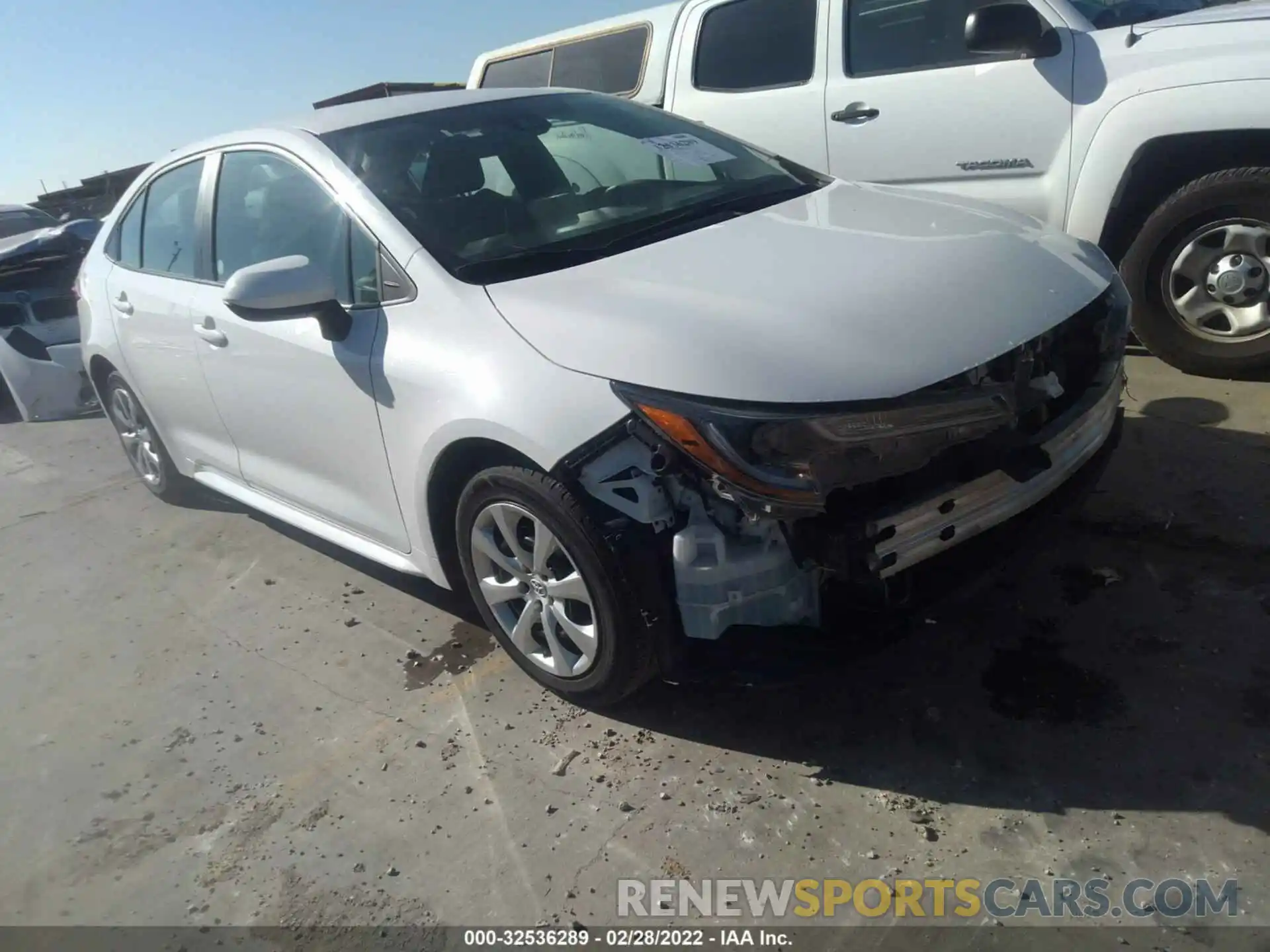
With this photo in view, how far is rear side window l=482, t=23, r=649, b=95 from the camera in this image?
5867 mm

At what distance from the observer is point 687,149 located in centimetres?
349

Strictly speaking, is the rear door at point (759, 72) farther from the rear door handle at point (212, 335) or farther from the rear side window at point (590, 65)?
the rear door handle at point (212, 335)

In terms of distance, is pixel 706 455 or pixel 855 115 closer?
pixel 706 455

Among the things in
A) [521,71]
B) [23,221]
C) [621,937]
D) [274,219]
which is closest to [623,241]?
[274,219]

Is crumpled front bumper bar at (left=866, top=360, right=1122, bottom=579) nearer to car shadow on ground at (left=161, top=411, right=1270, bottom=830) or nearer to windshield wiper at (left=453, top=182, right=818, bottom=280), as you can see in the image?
car shadow on ground at (left=161, top=411, right=1270, bottom=830)

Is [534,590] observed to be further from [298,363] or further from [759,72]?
[759,72]

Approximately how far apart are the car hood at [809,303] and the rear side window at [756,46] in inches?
106

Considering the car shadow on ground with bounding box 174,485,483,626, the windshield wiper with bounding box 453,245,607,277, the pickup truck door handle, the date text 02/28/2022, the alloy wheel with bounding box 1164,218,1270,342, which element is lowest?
the car shadow on ground with bounding box 174,485,483,626

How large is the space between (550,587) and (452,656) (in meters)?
0.75

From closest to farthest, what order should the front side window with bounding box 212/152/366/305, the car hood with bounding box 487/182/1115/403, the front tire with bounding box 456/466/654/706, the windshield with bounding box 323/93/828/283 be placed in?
the car hood with bounding box 487/182/1115/403 < the front tire with bounding box 456/466/654/706 < the windshield with bounding box 323/93/828/283 < the front side window with bounding box 212/152/366/305

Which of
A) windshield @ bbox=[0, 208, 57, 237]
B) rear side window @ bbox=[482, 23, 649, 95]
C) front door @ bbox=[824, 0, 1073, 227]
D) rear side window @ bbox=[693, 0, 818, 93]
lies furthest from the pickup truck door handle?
windshield @ bbox=[0, 208, 57, 237]

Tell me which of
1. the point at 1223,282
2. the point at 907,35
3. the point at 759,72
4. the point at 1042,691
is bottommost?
the point at 1042,691

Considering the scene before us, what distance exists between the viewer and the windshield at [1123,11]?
14.0 ft

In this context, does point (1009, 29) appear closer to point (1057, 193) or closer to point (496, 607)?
point (1057, 193)
